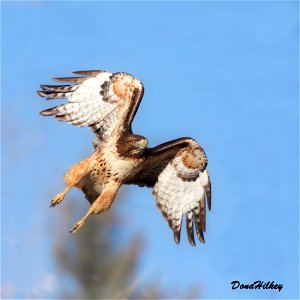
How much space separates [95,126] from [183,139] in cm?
173

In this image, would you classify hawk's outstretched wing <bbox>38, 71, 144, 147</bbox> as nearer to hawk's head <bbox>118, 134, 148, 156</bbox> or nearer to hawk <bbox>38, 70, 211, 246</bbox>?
hawk <bbox>38, 70, 211, 246</bbox>

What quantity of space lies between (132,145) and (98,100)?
3.63 feet

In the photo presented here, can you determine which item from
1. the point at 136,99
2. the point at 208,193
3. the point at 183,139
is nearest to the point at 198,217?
the point at 208,193

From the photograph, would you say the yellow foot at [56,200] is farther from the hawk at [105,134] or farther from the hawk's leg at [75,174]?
the hawk's leg at [75,174]

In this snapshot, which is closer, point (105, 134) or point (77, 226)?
point (77, 226)

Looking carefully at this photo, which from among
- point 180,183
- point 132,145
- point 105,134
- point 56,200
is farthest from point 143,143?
point 180,183

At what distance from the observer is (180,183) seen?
2025 cm

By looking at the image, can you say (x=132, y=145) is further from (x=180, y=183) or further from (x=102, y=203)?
(x=180, y=183)

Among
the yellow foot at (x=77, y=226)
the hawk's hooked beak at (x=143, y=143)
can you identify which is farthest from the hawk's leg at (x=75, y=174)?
the hawk's hooked beak at (x=143, y=143)

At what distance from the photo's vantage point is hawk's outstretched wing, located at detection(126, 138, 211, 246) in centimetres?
1977

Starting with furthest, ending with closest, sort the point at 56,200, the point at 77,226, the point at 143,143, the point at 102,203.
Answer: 1. the point at 143,143
2. the point at 102,203
3. the point at 56,200
4. the point at 77,226

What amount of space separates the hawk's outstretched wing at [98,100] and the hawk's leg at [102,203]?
948 millimetres

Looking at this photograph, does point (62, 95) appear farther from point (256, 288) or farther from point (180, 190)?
point (256, 288)

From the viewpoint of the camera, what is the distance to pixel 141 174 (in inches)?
783
